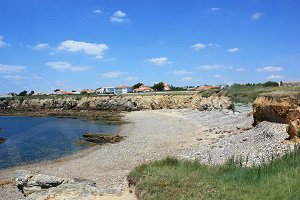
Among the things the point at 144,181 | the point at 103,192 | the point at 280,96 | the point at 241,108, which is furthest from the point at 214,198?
the point at 241,108

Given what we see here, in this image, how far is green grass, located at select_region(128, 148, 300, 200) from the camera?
1045 cm

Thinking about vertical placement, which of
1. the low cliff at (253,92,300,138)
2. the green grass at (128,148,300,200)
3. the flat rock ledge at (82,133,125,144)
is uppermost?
the low cliff at (253,92,300,138)

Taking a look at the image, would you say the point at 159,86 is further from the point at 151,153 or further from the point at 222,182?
the point at 222,182

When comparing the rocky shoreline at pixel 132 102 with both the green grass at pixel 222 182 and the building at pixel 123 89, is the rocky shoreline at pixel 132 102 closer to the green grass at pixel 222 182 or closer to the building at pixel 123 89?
the building at pixel 123 89

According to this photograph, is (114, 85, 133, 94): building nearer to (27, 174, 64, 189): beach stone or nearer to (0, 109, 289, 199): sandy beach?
(0, 109, 289, 199): sandy beach

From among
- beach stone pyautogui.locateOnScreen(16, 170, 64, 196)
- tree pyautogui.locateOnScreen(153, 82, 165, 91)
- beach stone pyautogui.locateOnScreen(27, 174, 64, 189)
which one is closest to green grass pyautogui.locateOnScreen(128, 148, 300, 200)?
beach stone pyautogui.locateOnScreen(27, 174, 64, 189)

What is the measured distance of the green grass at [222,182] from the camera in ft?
34.3

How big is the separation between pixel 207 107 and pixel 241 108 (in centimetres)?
1784

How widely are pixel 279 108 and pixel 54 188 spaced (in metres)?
21.1

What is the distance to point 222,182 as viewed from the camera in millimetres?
12094

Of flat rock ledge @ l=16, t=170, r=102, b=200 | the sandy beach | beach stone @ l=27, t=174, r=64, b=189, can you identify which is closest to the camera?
flat rock ledge @ l=16, t=170, r=102, b=200

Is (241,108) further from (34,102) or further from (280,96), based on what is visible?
(34,102)

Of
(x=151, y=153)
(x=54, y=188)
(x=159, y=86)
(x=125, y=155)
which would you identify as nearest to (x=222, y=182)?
(x=54, y=188)

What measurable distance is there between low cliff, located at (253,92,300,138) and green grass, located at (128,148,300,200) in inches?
476
